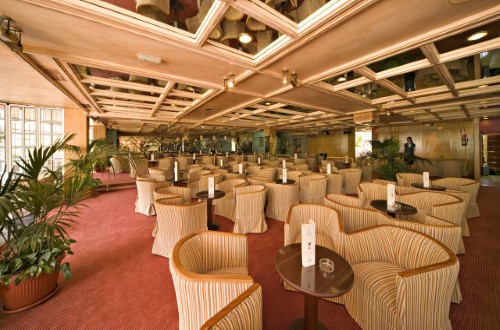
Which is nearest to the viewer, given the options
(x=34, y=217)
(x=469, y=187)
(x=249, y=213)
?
(x=34, y=217)

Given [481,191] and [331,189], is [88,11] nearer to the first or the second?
[331,189]

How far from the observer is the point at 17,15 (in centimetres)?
208

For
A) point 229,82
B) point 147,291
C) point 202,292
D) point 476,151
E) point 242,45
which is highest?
point 242,45

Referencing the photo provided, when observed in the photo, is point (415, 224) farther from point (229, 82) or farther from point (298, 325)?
point (229, 82)

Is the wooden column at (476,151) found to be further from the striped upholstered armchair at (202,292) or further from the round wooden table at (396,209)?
the striped upholstered armchair at (202,292)

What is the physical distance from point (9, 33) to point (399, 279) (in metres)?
4.44

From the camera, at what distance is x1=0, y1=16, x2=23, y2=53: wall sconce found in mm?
2088

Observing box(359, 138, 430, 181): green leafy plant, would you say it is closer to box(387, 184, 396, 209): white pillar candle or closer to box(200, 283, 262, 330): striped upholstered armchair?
box(387, 184, 396, 209): white pillar candle

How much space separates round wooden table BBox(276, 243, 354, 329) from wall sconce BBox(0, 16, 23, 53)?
Answer: 3739 mm

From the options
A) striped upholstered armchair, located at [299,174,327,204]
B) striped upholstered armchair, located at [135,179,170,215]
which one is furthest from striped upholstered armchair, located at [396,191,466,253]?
striped upholstered armchair, located at [135,179,170,215]

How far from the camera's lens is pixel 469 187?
167 inches

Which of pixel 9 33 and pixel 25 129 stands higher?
pixel 9 33

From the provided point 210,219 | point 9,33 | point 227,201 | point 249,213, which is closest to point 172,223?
point 210,219

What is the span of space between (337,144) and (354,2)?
1558cm
